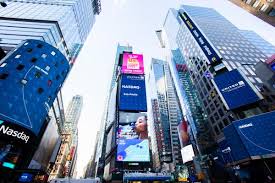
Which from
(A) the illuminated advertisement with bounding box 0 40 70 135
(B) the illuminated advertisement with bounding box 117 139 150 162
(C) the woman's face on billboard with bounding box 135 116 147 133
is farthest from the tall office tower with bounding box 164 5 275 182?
(A) the illuminated advertisement with bounding box 0 40 70 135

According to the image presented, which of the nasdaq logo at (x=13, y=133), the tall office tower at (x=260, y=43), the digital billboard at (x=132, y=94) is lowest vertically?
the nasdaq logo at (x=13, y=133)

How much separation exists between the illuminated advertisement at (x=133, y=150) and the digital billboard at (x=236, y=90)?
2458 cm

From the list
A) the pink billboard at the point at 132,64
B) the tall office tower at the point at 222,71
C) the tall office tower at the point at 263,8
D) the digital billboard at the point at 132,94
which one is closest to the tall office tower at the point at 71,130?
the digital billboard at the point at 132,94

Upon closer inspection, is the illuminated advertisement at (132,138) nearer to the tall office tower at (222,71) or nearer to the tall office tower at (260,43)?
the tall office tower at (222,71)

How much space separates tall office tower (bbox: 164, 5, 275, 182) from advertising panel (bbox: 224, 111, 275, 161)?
0.69 m

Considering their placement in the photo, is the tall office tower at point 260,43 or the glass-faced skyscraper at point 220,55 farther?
the tall office tower at point 260,43

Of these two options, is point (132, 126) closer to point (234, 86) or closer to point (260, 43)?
point (234, 86)

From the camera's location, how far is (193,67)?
73.7 metres

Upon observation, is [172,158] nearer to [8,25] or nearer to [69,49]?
[69,49]

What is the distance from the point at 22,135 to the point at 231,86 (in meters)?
46.9

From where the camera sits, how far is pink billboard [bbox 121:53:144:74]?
65250 millimetres

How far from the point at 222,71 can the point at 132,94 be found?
30713 millimetres

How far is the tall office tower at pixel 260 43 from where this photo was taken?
301ft

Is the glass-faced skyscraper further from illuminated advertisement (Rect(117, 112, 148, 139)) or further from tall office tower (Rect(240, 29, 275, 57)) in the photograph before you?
illuminated advertisement (Rect(117, 112, 148, 139))
